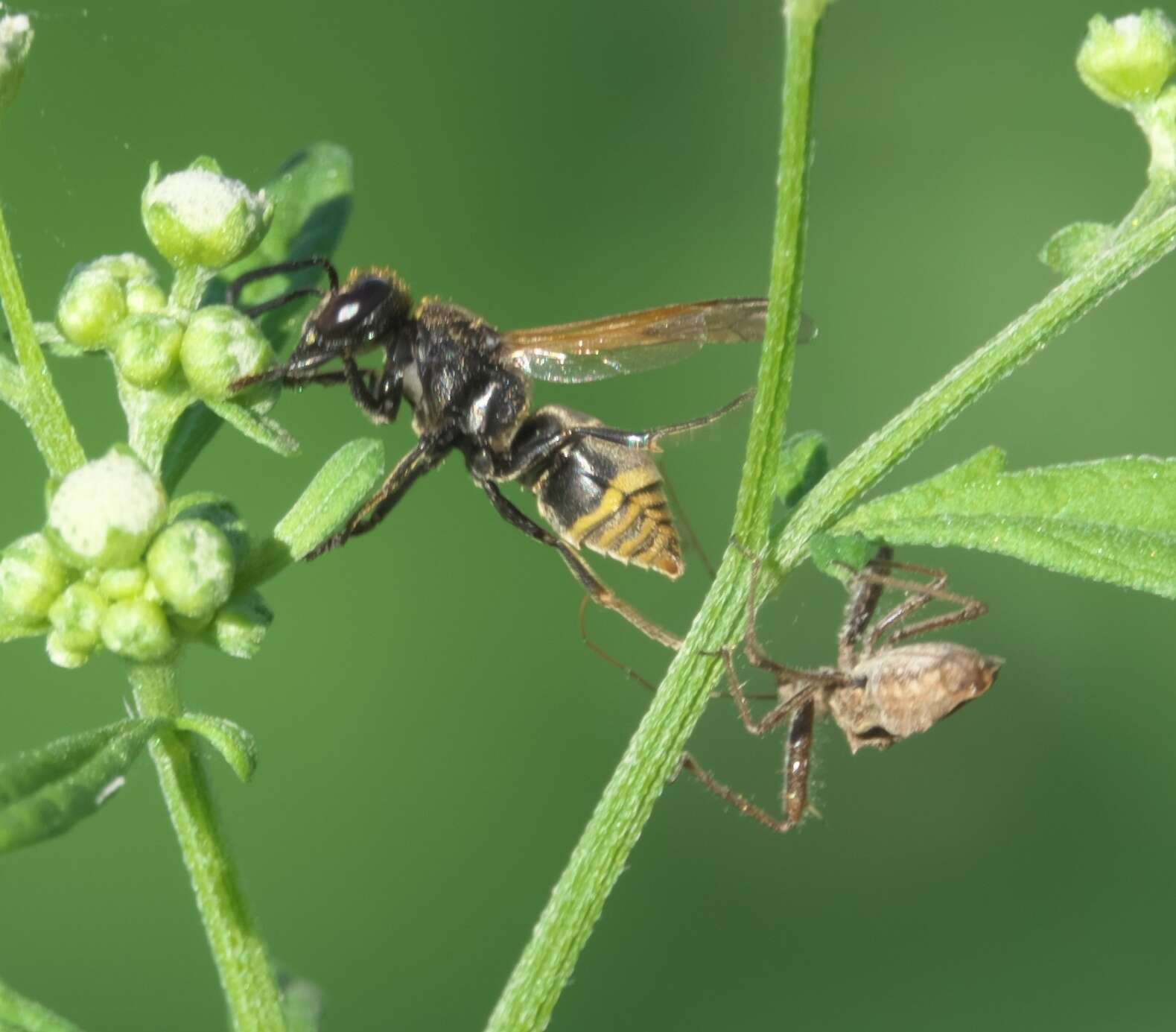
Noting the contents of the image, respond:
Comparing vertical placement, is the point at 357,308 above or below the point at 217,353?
above

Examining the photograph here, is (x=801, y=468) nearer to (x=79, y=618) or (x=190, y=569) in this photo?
(x=190, y=569)

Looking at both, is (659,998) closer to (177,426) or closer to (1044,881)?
(1044,881)

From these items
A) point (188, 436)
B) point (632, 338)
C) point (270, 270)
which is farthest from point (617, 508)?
point (188, 436)

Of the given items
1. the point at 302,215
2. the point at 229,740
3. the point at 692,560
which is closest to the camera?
the point at 229,740

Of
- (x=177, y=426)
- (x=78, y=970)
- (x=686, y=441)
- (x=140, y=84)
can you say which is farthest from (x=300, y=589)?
(x=177, y=426)

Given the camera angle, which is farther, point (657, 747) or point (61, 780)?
point (657, 747)
